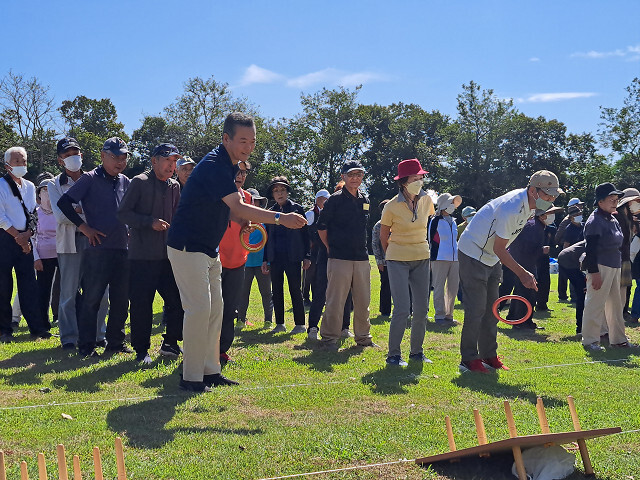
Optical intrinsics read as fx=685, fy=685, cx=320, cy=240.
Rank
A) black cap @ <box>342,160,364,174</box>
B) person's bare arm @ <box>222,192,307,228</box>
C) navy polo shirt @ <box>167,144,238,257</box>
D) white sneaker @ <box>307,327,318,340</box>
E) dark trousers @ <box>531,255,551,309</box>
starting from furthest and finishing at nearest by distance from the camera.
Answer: dark trousers @ <box>531,255,551,309</box> < white sneaker @ <box>307,327,318,340</box> < black cap @ <box>342,160,364,174</box> < navy polo shirt @ <box>167,144,238,257</box> < person's bare arm @ <box>222,192,307,228</box>

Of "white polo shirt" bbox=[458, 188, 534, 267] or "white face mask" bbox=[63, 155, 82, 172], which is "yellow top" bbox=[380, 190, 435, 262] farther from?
"white face mask" bbox=[63, 155, 82, 172]

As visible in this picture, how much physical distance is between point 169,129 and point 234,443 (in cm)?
6300

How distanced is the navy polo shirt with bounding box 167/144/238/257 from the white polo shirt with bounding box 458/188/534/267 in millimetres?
2722

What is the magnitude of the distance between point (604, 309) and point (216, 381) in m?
5.71

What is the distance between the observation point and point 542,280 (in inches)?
536

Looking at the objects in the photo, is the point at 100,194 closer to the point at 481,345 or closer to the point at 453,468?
the point at 481,345

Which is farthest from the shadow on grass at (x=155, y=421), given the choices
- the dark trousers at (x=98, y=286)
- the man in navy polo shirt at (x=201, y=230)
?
the dark trousers at (x=98, y=286)

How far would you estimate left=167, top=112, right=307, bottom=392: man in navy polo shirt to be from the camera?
5789 millimetres

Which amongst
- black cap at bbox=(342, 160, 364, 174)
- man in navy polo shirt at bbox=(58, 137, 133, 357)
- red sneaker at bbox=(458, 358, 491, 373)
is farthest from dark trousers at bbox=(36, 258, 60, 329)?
red sneaker at bbox=(458, 358, 491, 373)

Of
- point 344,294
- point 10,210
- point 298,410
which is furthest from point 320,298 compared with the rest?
point 298,410

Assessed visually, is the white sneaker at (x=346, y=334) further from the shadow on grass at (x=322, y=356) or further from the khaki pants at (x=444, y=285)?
the khaki pants at (x=444, y=285)

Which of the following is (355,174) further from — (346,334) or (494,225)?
(346,334)

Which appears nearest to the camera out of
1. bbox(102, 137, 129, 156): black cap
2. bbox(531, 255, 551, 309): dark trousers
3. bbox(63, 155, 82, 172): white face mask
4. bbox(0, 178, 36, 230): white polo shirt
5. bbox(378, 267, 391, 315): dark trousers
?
bbox(102, 137, 129, 156): black cap

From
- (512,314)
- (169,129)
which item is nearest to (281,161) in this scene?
(169,129)
